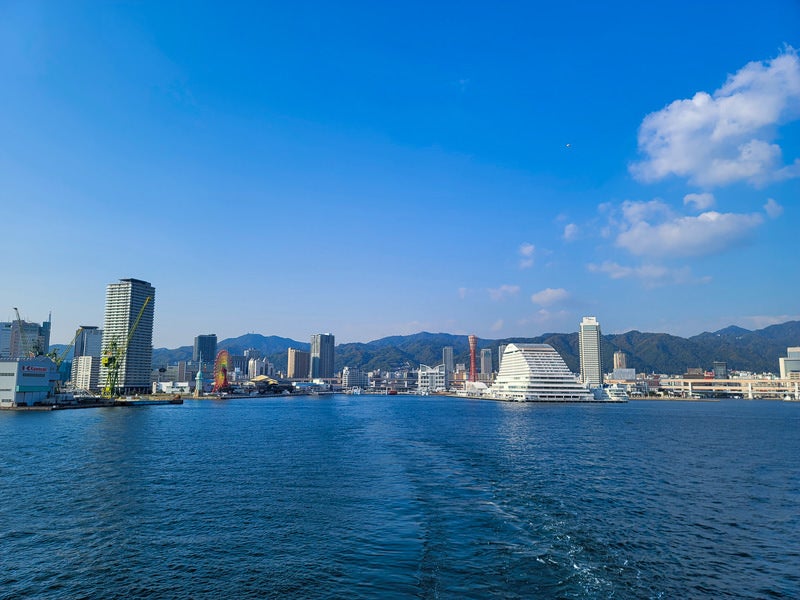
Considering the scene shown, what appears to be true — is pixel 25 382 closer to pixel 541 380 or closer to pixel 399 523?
pixel 399 523

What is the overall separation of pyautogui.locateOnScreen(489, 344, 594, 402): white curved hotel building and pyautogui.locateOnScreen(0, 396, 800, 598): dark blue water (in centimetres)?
10147

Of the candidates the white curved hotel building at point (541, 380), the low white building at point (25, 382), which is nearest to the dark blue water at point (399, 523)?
the low white building at point (25, 382)

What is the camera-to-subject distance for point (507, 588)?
1605 centimetres

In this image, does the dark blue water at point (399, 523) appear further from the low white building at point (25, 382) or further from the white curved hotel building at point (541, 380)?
the white curved hotel building at point (541, 380)

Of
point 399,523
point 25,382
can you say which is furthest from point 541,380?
point 399,523

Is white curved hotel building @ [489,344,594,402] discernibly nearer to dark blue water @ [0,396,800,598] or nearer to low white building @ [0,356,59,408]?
dark blue water @ [0,396,800,598]

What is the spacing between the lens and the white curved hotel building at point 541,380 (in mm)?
146375

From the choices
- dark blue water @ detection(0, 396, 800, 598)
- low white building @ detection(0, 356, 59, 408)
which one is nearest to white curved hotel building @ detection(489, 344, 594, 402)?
dark blue water @ detection(0, 396, 800, 598)

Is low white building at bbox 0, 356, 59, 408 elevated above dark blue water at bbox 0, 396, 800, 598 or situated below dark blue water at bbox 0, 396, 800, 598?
above

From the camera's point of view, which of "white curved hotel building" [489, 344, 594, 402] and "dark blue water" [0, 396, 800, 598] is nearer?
"dark blue water" [0, 396, 800, 598]

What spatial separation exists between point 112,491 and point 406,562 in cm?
2053

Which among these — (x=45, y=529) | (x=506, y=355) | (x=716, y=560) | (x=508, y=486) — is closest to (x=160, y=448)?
(x=45, y=529)

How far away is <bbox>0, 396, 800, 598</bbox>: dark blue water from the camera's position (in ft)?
54.8

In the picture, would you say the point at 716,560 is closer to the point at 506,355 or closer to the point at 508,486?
the point at 508,486
